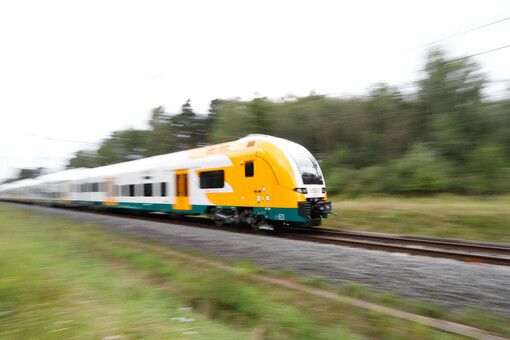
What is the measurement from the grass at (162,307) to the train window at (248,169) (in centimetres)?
500

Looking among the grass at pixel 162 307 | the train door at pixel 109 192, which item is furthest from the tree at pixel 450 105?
the train door at pixel 109 192

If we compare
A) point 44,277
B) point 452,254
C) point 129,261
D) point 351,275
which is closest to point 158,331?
point 44,277

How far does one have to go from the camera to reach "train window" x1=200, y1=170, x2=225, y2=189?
11.3 meters

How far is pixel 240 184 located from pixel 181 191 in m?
3.93

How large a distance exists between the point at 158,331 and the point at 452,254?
632 centimetres

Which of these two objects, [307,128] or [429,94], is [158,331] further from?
[307,128]

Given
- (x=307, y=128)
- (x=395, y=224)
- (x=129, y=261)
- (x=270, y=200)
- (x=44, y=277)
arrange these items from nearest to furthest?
1. (x=44, y=277)
2. (x=129, y=261)
3. (x=270, y=200)
4. (x=395, y=224)
5. (x=307, y=128)

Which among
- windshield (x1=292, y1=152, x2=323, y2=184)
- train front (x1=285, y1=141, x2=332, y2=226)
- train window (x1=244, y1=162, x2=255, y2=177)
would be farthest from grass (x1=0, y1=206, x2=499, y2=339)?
train window (x1=244, y1=162, x2=255, y2=177)

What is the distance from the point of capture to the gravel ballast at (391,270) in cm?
404

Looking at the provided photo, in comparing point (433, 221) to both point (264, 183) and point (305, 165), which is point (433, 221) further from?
point (264, 183)

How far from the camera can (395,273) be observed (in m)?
4.95

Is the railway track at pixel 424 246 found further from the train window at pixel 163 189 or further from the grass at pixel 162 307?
the train window at pixel 163 189

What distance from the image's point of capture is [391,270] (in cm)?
511

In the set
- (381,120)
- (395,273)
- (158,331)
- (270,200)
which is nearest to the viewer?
(158,331)
